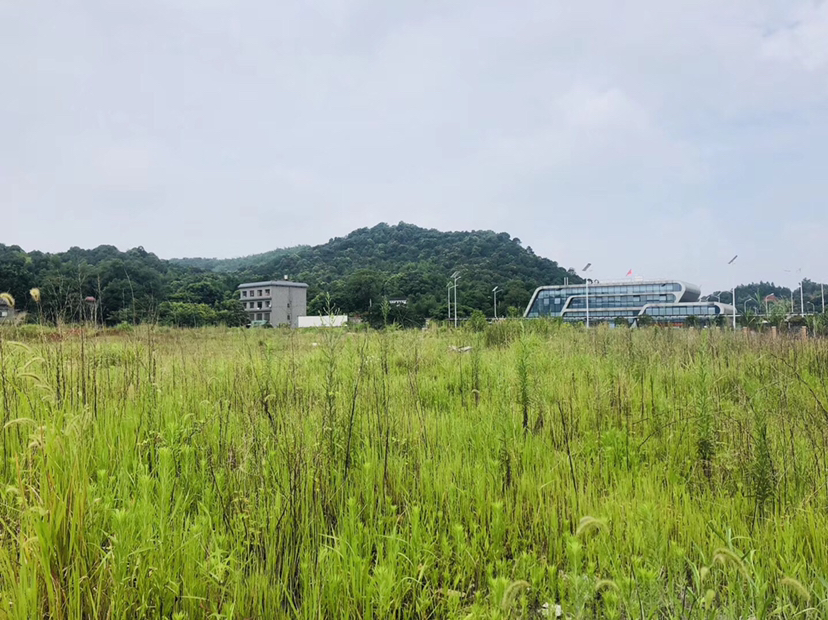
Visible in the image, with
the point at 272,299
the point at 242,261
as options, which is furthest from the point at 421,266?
the point at 242,261

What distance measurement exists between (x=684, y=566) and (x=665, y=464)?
1.17 metres

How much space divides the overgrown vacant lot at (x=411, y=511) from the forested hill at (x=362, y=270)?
6.95 m

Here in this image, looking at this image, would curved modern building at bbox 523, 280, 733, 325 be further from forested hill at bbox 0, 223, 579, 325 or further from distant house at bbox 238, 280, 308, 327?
distant house at bbox 238, 280, 308, 327

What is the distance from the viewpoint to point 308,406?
13.0ft

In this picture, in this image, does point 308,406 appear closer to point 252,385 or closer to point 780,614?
point 252,385

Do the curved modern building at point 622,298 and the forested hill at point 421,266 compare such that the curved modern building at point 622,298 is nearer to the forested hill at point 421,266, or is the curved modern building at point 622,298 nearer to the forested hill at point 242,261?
the forested hill at point 421,266

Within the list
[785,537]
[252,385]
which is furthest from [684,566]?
[252,385]

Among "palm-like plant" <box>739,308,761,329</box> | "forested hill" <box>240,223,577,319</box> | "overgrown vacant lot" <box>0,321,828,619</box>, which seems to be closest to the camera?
"overgrown vacant lot" <box>0,321,828,619</box>

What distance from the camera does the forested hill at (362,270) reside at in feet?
110

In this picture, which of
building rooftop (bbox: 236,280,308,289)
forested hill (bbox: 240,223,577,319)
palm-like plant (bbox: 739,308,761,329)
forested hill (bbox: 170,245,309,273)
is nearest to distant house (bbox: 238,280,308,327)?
building rooftop (bbox: 236,280,308,289)

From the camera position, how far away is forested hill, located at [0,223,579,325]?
110ft

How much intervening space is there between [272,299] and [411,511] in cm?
7941

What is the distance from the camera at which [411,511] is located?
241 centimetres

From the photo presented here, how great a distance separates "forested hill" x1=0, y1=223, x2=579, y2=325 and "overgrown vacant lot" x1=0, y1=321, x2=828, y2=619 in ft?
22.8
